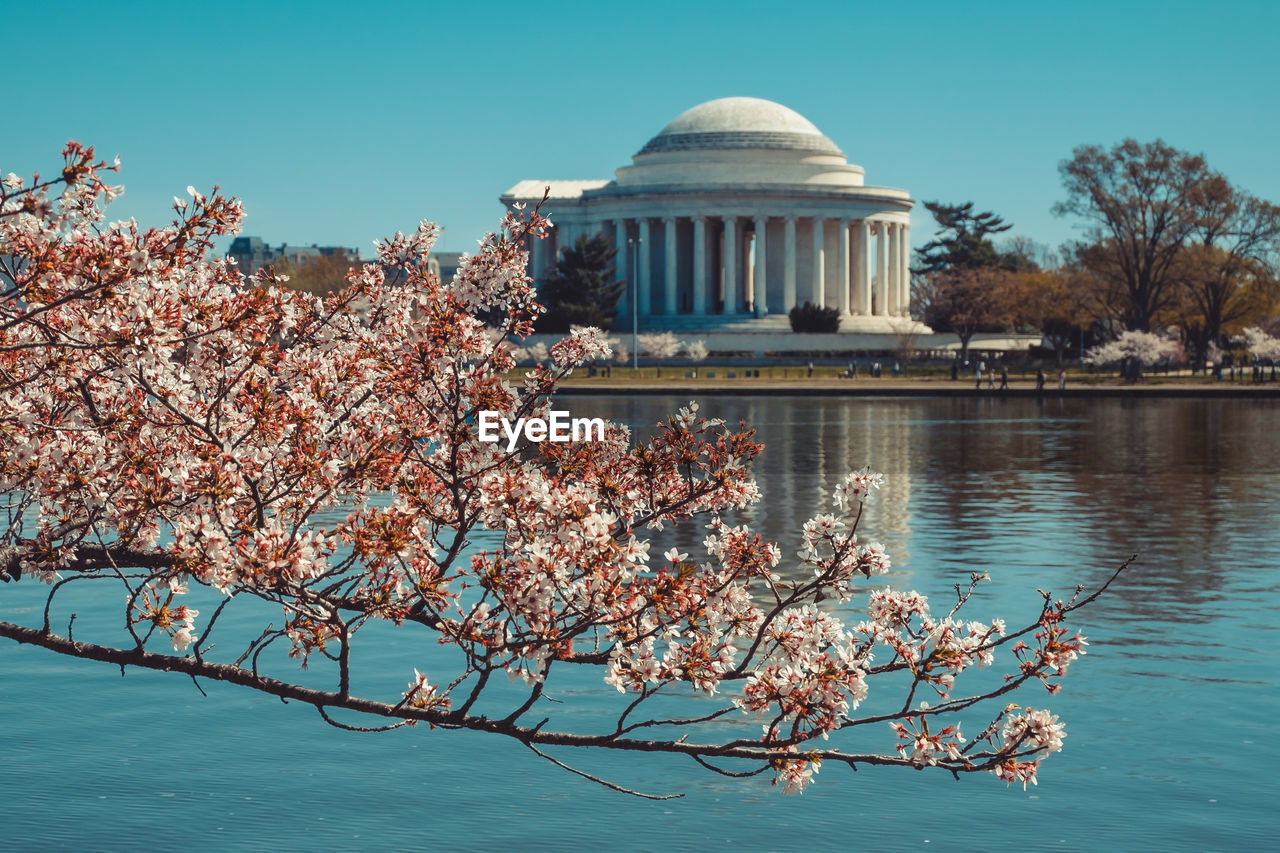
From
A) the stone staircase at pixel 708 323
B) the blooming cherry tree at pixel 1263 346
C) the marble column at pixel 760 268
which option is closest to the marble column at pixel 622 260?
the stone staircase at pixel 708 323

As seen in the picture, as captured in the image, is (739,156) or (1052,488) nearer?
(1052,488)

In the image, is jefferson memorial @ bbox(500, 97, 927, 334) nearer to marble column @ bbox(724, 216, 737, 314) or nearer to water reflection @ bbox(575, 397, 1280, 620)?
marble column @ bbox(724, 216, 737, 314)

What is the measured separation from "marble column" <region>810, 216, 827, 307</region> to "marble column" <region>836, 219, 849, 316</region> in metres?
1.18

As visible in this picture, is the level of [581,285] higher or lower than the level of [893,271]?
lower

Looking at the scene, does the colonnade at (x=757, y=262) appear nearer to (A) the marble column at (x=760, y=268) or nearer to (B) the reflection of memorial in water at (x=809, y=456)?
(A) the marble column at (x=760, y=268)

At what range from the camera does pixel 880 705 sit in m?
15.5

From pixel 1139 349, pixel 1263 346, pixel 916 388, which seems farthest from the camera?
pixel 1263 346

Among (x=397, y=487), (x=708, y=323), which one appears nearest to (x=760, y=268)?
(x=708, y=323)

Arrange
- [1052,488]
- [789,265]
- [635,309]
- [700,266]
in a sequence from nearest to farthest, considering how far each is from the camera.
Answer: [1052,488] < [635,309] < [700,266] < [789,265]

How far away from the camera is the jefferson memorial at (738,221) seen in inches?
5138

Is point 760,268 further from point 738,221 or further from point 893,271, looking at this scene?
point 893,271

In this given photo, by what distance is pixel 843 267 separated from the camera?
137 m

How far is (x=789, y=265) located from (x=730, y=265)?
16.9 feet

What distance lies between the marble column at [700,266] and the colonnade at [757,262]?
8 cm
